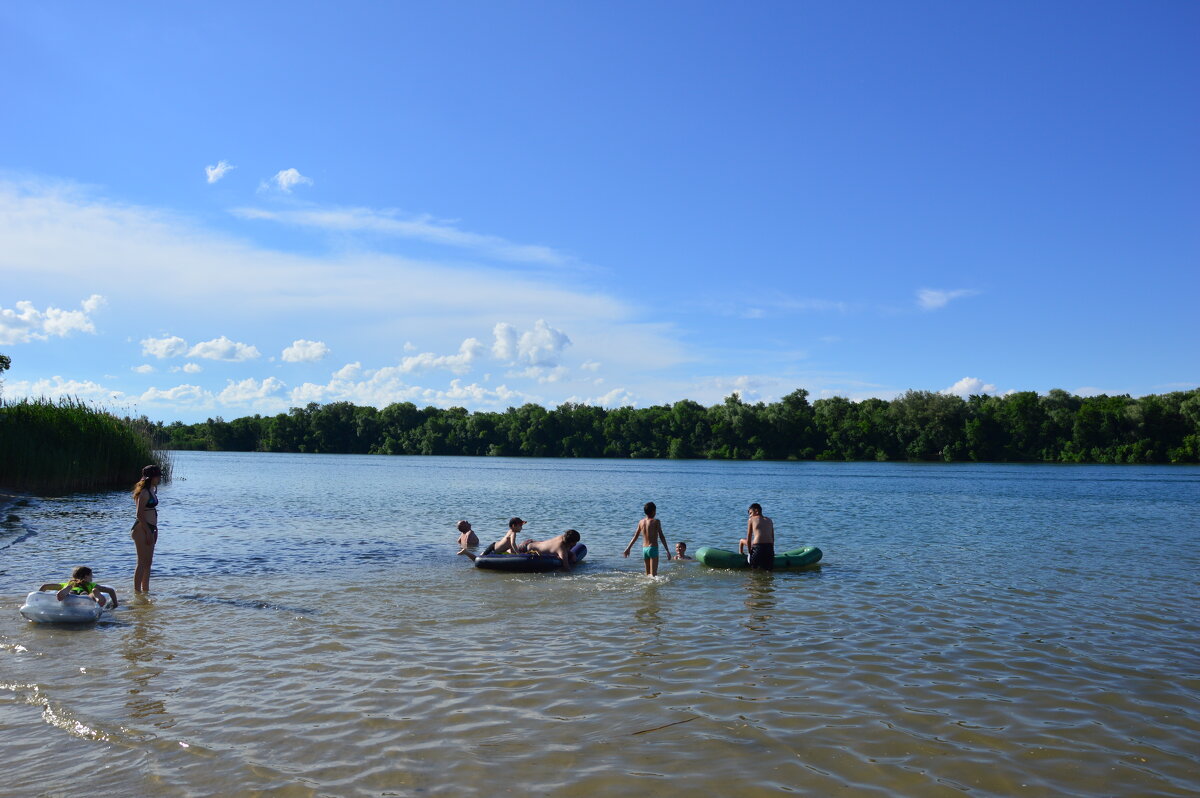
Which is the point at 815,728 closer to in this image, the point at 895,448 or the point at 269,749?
the point at 269,749

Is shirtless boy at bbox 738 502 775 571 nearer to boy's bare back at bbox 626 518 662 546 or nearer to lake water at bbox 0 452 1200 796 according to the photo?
lake water at bbox 0 452 1200 796

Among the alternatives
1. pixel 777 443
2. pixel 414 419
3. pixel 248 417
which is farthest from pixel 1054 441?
pixel 248 417

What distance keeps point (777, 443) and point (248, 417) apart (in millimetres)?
91380

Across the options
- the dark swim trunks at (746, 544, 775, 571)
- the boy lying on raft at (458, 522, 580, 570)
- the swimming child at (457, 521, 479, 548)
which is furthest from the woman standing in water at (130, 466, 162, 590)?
the dark swim trunks at (746, 544, 775, 571)

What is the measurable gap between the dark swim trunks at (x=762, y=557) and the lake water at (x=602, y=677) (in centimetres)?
28

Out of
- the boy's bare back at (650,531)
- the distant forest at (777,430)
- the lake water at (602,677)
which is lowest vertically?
the lake water at (602,677)

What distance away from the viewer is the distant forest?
8881cm

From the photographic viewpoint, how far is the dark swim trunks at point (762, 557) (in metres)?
14.9

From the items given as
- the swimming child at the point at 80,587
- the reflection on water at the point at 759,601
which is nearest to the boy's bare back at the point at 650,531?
the reflection on water at the point at 759,601

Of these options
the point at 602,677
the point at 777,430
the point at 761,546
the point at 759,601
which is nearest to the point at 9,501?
the point at 761,546

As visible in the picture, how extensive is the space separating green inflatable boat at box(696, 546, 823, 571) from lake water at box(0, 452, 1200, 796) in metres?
0.34

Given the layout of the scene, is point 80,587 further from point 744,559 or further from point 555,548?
point 744,559

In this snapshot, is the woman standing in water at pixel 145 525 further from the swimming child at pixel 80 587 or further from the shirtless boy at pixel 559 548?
the shirtless boy at pixel 559 548

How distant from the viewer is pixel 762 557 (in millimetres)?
14922
